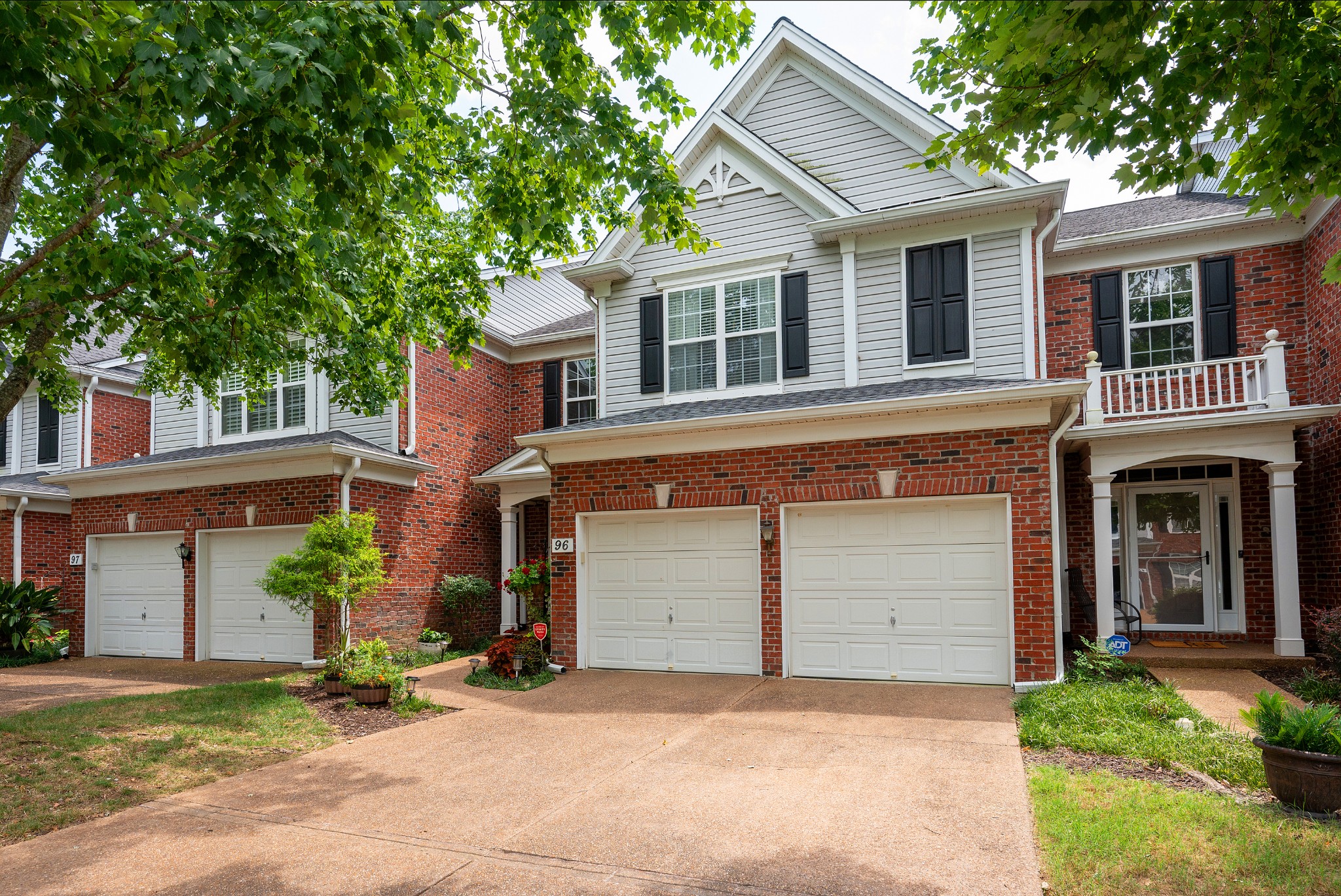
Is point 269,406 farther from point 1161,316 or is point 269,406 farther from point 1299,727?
point 1299,727

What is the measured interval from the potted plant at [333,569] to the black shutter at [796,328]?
6.45 m

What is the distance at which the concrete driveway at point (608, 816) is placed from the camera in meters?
4.63

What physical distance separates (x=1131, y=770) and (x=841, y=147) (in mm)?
9356

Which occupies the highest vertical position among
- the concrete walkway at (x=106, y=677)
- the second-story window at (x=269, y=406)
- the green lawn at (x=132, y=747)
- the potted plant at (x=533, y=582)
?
the second-story window at (x=269, y=406)

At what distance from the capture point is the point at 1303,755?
5.34 metres

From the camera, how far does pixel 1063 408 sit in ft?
31.8

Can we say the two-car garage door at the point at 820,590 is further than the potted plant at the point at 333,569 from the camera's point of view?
No

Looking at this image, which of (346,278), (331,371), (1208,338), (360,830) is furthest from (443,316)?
(1208,338)

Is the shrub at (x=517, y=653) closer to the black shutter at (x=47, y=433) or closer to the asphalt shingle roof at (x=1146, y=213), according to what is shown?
the asphalt shingle roof at (x=1146, y=213)

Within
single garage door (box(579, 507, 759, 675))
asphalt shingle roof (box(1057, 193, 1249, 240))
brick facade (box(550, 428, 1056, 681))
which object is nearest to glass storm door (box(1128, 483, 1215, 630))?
asphalt shingle roof (box(1057, 193, 1249, 240))

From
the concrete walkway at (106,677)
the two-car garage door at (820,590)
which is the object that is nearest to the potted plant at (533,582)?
the two-car garage door at (820,590)

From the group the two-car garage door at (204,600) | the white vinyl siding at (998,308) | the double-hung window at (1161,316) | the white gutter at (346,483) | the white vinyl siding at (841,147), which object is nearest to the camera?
the white vinyl siding at (998,308)

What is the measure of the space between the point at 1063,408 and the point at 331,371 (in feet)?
31.6

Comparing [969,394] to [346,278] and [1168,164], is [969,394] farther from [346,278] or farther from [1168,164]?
[346,278]
